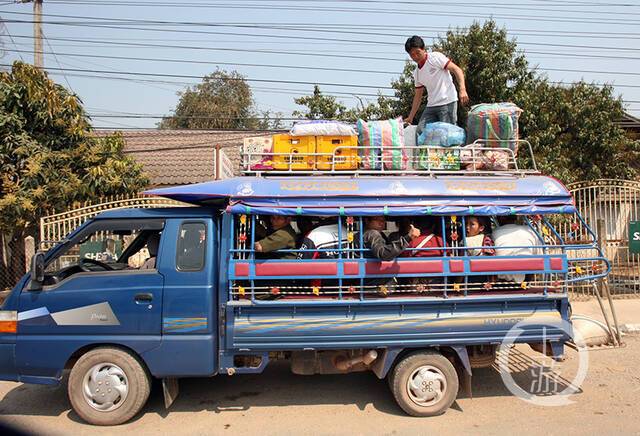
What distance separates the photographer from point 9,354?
429 cm

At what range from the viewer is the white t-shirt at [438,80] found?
5.68 m

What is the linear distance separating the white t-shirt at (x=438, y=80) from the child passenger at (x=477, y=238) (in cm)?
169

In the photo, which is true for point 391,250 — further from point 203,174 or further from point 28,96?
point 203,174

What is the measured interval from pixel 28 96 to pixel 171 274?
21.2 feet

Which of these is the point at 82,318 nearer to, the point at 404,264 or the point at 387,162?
the point at 404,264

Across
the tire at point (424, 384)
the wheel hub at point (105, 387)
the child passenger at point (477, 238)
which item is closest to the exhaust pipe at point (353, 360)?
the tire at point (424, 384)

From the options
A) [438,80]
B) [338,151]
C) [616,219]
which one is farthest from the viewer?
[616,219]

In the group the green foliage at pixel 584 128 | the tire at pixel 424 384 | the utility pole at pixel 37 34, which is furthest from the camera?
the utility pole at pixel 37 34

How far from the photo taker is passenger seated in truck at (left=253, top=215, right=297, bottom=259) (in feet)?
14.4

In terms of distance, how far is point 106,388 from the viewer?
4320 millimetres

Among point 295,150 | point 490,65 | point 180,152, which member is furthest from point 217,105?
point 295,150

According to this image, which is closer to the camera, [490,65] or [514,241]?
[514,241]

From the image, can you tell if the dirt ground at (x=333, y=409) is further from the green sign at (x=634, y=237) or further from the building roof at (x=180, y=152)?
the building roof at (x=180, y=152)

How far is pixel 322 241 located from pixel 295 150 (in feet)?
3.42
